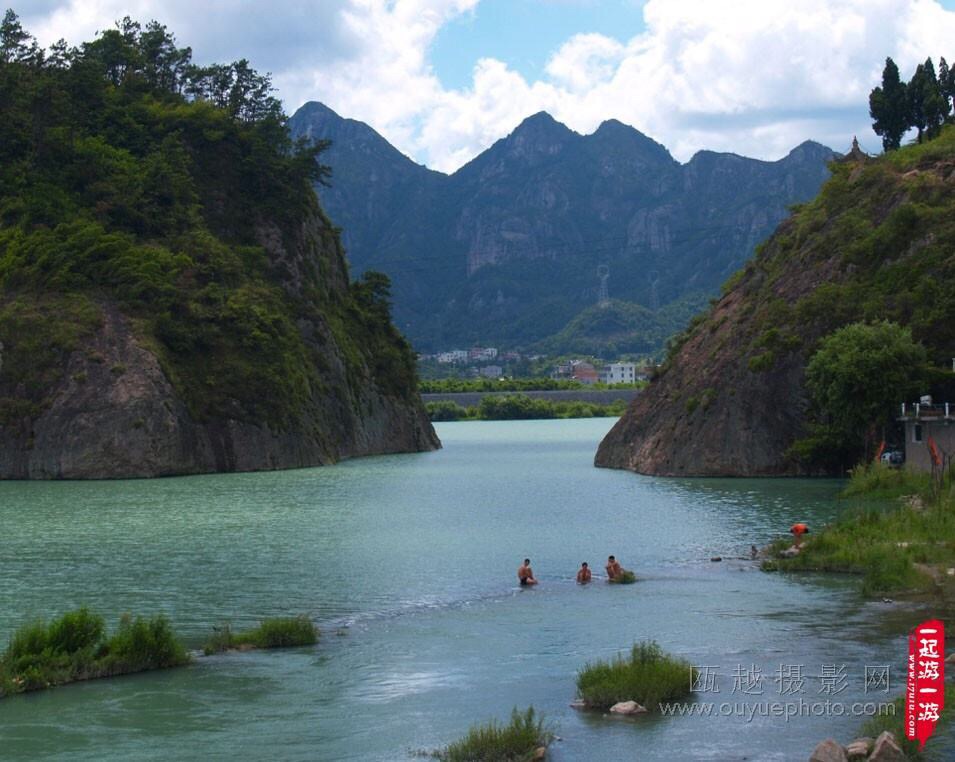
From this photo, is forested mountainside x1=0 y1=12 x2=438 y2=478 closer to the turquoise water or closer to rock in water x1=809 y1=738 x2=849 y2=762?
the turquoise water

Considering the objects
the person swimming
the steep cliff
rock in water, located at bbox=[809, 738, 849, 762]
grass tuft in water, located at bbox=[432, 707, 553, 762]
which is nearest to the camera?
rock in water, located at bbox=[809, 738, 849, 762]

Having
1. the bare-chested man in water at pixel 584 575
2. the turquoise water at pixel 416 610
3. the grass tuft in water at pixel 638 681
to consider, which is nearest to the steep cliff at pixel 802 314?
the turquoise water at pixel 416 610

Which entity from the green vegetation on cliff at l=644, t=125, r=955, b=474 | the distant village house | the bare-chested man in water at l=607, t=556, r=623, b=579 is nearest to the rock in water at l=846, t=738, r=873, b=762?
the bare-chested man in water at l=607, t=556, r=623, b=579

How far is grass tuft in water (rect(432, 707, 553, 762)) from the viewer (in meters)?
24.0

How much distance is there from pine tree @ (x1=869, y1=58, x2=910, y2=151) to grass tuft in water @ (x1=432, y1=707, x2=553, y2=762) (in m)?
104

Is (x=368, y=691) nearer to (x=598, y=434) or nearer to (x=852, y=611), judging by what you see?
(x=852, y=611)

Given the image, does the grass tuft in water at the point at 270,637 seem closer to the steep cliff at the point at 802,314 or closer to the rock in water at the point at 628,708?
the rock in water at the point at 628,708

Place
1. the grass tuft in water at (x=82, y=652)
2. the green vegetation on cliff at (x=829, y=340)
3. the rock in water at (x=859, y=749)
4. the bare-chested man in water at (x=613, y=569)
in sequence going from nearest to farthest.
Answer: the rock in water at (x=859, y=749) < the grass tuft in water at (x=82, y=652) < the bare-chested man in water at (x=613, y=569) < the green vegetation on cliff at (x=829, y=340)

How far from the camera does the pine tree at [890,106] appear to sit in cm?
11819

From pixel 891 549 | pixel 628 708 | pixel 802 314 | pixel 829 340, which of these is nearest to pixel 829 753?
pixel 628 708

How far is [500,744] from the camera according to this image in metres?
24.3

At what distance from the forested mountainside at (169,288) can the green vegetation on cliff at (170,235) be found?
182 millimetres

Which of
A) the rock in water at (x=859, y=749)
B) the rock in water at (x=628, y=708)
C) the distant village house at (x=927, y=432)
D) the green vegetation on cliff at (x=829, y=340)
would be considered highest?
the green vegetation on cliff at (x=829, y=340)

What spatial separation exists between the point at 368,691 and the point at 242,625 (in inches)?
346
